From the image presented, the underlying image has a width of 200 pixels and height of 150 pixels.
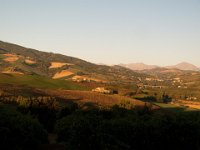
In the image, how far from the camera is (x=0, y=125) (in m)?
48.5

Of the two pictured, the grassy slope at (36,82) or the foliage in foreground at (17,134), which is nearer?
the foliage in foreground at (17,134)

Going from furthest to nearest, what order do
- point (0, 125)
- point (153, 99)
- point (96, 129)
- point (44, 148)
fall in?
point (153, 99) < point (44, 148) < point (0, 125) < point (96, 129)

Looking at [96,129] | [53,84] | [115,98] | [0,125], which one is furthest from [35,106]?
[53,84]

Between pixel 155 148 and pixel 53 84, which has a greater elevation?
pixel 53 84

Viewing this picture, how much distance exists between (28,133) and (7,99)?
161 ft

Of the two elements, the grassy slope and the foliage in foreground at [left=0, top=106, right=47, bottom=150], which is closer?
the foliage in foreground at [left=0, top=106, right=47, bottom=150]

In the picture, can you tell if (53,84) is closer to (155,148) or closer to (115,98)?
(115,98)

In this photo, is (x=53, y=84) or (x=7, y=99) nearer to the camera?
(x=7, y=99)

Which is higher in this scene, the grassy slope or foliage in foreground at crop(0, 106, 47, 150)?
the grassy slope

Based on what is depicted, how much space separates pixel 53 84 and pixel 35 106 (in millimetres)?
84494

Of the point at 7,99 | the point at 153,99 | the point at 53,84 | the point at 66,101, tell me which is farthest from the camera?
the point at 153,99

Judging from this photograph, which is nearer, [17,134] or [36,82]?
[17,134]

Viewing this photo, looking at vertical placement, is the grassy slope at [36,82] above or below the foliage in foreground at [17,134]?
above

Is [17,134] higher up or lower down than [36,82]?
lower down
